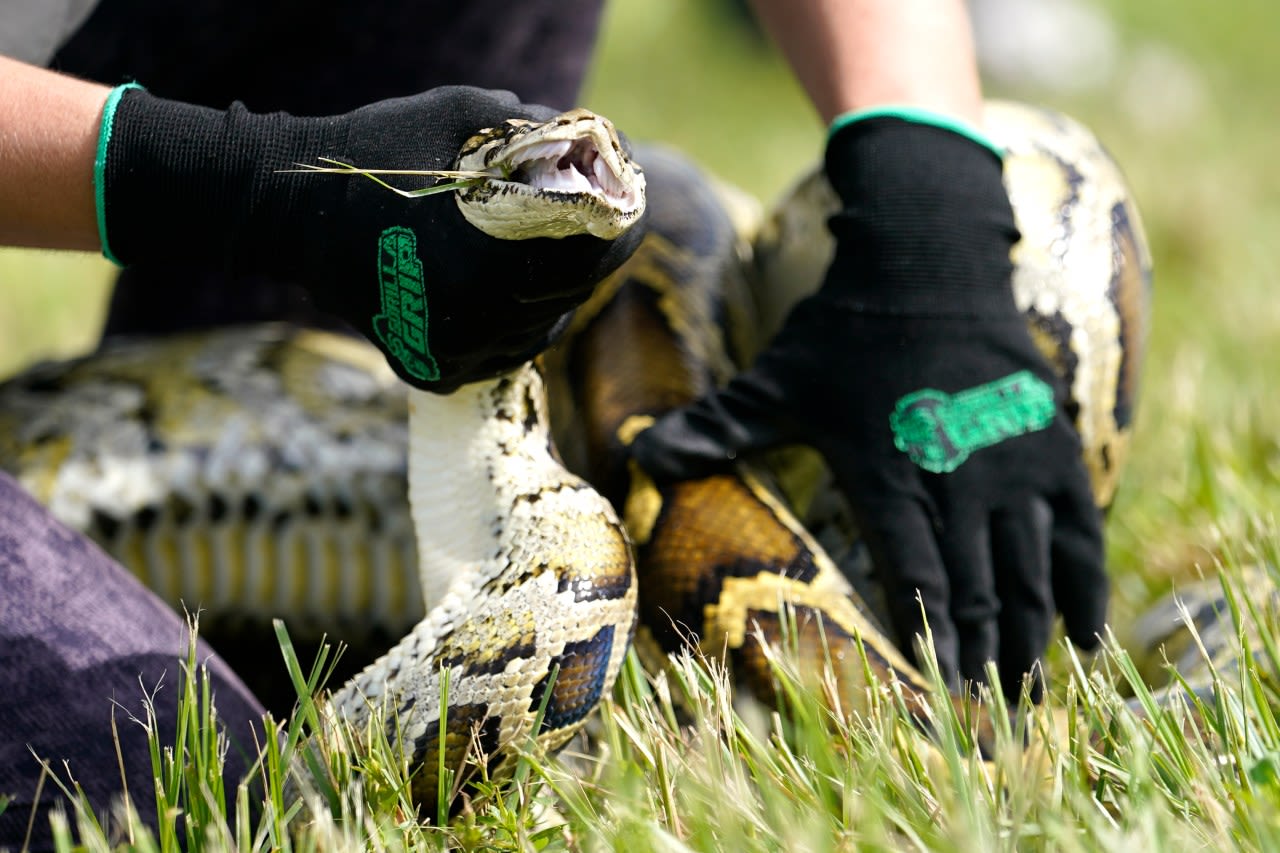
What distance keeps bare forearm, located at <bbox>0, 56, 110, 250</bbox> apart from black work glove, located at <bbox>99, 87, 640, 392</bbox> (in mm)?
49

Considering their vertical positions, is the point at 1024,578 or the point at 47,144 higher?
the point at 47,144

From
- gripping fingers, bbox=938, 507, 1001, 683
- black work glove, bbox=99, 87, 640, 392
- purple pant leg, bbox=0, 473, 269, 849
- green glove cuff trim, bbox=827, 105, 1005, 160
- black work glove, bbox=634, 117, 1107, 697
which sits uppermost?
green glove cuff trim, bbox=827, 105, 1005, 160

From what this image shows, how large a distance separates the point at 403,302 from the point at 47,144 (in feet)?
2.11

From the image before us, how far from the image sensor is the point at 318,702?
2152mm

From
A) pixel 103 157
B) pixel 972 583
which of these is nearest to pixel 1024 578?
pixel 972 583

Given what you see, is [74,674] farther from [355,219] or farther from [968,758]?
[968,758]

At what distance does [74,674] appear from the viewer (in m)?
2.26

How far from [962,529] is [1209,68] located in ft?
38.3

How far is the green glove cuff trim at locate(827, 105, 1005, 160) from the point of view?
273 centimetres

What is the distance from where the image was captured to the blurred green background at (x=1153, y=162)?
11.7 ft

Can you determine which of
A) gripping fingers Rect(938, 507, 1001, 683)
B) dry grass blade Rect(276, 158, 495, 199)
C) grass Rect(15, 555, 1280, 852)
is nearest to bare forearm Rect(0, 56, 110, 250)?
dry grass blade Rect(276, 158, 495, 199)

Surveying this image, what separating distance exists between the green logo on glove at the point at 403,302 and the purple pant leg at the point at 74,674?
68cm

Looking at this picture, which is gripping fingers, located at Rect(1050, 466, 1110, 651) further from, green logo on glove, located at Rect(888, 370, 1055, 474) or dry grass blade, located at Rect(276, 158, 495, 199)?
dry grass blade, located at Rect(276, 158, 495, 199)

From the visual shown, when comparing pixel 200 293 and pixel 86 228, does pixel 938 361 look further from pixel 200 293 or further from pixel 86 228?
pixel 200 293
